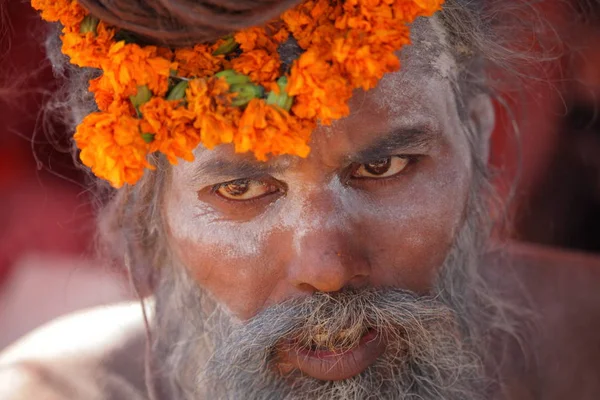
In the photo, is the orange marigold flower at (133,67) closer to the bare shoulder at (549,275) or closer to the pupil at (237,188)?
the pupil at (237,188)

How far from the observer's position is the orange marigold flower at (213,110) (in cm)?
188

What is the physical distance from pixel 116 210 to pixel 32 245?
2262mm

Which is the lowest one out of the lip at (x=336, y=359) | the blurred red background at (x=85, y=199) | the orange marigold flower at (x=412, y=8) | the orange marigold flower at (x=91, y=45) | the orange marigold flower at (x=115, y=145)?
Result: the lip at (x=336, y=359)

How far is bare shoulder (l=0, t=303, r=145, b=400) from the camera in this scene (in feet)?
8.86

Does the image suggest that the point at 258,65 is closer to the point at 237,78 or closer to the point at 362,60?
the point at 237,78

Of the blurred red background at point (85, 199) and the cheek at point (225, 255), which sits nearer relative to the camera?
the cheek at point (225, 255)

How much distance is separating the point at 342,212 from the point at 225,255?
351 mm

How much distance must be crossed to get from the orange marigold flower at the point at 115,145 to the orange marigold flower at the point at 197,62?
165mm

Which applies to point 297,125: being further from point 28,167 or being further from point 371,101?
point 28,167

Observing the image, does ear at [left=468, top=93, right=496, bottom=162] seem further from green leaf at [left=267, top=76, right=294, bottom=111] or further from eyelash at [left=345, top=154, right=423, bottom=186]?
green leaf at [left=267, top=76, right=294, bottom=111]

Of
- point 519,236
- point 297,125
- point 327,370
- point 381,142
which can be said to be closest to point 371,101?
point 381,142

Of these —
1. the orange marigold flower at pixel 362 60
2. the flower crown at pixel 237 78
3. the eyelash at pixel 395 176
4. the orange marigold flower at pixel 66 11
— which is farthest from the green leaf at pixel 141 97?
the eyelash at pixel 395 176

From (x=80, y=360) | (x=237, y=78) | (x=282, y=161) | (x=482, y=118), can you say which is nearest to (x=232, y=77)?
(x=237, y=78)

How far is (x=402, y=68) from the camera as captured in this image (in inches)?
83.7
